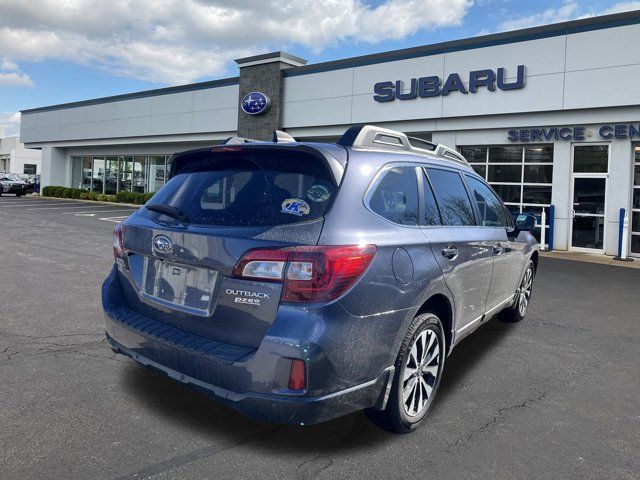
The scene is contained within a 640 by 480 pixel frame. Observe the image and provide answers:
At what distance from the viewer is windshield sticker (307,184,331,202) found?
283 cm

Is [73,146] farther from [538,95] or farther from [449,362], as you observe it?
[449,362]

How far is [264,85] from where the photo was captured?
68.9ft

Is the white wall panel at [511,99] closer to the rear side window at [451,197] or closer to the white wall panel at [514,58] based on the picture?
the white wall panel at [514,58]

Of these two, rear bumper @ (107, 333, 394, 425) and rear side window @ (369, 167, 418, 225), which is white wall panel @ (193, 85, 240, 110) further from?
rear bumper @ (107, 333, 394, 425)

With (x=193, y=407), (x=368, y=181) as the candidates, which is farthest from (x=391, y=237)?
(x=193, y=407)

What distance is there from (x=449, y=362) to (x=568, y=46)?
12299 millimetres

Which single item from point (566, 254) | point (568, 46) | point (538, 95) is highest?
point (568, 46)

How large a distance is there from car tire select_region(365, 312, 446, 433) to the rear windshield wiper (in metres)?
1.49

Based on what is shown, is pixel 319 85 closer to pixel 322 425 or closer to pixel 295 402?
pixel 322 425

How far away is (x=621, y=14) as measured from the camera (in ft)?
41.9

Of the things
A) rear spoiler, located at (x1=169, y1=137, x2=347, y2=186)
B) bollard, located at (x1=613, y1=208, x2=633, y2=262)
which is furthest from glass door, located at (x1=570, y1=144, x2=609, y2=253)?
rear spoiler, located at (x1=169, y1=137, x2=347, y2=186)

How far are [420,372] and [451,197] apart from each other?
141 centimetres

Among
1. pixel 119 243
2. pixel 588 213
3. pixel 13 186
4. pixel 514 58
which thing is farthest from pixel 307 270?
pixel 13 186

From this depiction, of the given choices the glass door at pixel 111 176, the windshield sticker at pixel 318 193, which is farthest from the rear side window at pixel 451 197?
the glass door at pixel 111 176
